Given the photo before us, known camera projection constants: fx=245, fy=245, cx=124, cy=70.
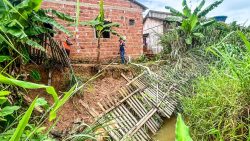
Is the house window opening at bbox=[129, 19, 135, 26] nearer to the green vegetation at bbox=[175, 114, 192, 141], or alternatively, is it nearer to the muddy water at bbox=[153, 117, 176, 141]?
the muddy water at bbox=[153, 117, 176, 141]

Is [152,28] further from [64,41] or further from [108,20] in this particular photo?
[64,41]

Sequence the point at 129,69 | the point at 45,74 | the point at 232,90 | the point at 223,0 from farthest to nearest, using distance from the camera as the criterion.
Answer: the point at 223,0
the point at 129,69
the point at 45,74
the point at 232,90

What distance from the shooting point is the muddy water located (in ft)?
15.1

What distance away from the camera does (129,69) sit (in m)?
6.27

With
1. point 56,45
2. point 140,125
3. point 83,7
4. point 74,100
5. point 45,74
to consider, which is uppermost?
point 83,7

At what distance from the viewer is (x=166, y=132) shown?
4.87 m

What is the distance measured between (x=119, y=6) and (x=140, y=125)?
250 inches

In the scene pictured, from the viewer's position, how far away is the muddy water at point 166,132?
4614 millimetres

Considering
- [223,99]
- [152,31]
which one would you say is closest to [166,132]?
[223,99]

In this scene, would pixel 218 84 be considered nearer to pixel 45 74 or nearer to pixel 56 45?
pixel 56 45

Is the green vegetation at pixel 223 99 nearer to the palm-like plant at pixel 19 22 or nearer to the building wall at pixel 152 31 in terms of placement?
the palm-like plant at pixel 19 22

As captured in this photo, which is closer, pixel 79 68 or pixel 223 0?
pixel 79 68

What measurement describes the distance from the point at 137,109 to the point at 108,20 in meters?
5.37

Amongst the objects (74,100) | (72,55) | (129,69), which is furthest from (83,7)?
(74,100)
